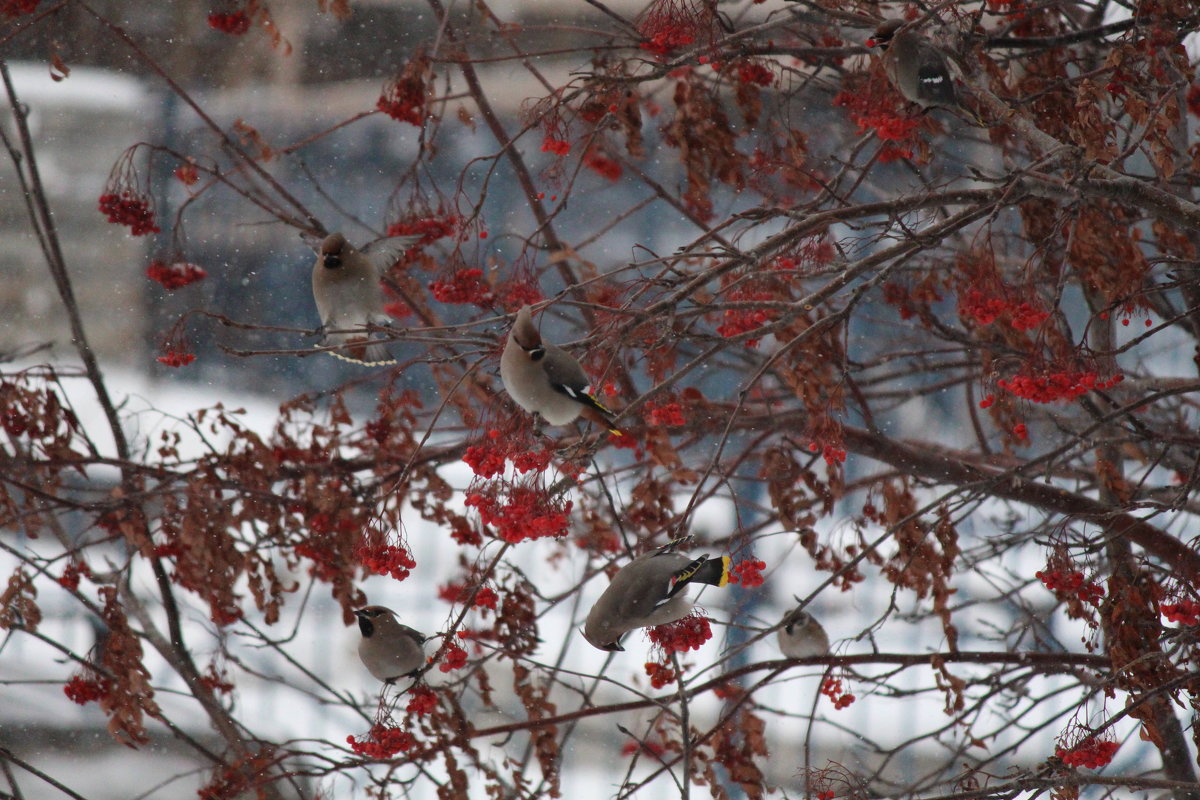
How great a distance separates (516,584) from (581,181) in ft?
12.5

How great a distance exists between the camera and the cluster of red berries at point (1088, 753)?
→ 6.48ft

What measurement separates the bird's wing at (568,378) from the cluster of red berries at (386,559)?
43 cm

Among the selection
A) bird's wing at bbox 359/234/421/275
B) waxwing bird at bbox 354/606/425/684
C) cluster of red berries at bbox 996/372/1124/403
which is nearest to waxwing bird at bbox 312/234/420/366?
bird's wing at bbox 359/234/421/275

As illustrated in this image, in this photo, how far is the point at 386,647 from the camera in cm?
293

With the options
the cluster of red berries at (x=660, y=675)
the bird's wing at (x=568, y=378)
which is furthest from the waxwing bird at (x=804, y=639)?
the bird's wing at (x=568, y=378)

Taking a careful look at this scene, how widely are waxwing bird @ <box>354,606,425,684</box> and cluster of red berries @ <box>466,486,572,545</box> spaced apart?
1148mm

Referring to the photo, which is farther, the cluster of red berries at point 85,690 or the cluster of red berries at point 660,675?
the cluster of red berries at point 85,690

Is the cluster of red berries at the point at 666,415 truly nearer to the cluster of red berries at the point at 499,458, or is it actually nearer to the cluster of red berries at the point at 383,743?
the cluster of red berries at the point at 499,458

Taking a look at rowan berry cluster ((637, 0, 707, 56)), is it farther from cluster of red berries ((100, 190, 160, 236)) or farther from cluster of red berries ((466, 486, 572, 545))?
cluster of red berries ((100, 190, 160, 236))

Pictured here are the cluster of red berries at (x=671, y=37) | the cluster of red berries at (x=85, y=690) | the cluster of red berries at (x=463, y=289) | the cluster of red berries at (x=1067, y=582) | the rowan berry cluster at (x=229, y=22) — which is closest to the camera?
the cluster of red berries at (x=1067, y=582)

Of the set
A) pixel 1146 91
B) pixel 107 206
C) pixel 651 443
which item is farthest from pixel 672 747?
pixel 107 206

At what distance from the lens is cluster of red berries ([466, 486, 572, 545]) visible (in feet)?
6.09

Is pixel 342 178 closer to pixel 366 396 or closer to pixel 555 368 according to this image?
pixel 366 396

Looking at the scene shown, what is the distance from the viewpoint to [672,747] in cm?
278
